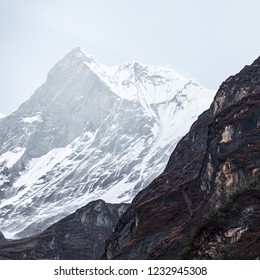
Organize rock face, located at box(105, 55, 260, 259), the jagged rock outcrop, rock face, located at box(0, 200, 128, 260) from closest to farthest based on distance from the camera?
the jagged rock outcrop → rock face, located at box(105, 55, 260, 259) → rock face, located at box(0, 200, 128, 260)

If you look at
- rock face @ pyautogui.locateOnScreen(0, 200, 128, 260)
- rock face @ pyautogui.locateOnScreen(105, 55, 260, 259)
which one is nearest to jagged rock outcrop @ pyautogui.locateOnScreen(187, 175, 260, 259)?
rock face @ pyautogui.locateOnScreen(105, 55, 260, 259)

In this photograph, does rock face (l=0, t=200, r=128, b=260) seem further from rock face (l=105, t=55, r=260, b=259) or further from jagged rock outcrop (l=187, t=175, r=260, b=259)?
jagged rock outcrop (l=187, t=175, r=260, b=259)

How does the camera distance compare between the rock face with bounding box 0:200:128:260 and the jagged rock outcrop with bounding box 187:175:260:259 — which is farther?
the rock face with bounding box 0:200:128:260

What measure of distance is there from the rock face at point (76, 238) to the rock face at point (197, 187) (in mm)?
48775

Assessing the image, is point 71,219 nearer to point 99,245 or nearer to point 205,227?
point 99,245

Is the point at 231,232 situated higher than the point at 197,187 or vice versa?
the point at 231,232

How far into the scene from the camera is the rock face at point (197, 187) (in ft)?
196

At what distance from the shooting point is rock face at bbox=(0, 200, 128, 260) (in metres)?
154

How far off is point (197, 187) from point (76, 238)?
8828 cm

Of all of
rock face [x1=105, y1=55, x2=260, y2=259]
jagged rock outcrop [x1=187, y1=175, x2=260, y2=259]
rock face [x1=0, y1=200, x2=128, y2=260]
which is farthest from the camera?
rock face [x1=0, y1=200, x2=128, y2=260]

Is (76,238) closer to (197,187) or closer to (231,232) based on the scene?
(197,187)

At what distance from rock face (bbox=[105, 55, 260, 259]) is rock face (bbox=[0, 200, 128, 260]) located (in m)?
48.8

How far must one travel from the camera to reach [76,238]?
16262cm

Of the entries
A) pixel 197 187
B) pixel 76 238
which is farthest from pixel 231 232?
pixel 76 238
